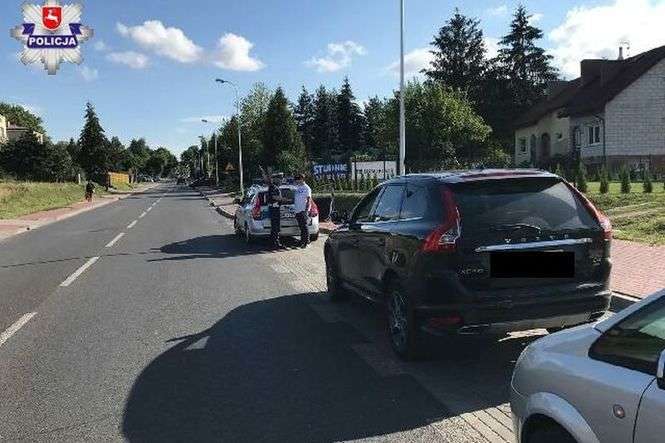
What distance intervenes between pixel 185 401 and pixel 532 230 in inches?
124

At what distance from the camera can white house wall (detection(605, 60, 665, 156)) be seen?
1535 inches

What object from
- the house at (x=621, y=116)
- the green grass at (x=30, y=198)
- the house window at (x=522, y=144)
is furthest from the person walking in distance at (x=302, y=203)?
the house window at (x=522, y=144)

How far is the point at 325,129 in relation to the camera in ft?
324

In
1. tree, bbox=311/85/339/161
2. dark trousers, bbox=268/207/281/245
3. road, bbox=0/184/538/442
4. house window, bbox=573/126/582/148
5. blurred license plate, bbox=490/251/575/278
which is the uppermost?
tree, bbox=311/85/339/161

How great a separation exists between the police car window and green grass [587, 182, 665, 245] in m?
7.50

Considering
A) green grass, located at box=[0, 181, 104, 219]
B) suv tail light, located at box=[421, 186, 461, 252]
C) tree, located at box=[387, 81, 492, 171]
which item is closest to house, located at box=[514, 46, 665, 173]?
tree, located at box=[387, 81, 492, 171]

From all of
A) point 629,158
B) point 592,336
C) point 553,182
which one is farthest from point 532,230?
point 629,158

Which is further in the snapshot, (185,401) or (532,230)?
(532,230)

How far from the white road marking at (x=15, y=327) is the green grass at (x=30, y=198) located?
27400 millimetres

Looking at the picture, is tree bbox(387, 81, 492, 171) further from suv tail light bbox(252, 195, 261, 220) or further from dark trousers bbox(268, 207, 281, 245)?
dark trousers bbox(268, 207, 281, 245)

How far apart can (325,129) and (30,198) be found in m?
58.2

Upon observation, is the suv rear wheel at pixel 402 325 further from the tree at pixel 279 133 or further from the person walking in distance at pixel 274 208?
the tree at pixel 279 133

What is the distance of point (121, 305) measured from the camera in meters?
9.12

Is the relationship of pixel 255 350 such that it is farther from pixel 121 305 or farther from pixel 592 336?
pixel 592 336
